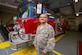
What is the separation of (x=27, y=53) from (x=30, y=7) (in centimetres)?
197

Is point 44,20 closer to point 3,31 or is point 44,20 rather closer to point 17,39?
point 17,39

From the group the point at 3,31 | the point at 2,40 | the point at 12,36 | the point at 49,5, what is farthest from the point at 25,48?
the point at 49,5

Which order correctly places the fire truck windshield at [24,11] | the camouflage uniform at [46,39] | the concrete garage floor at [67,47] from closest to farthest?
the camouflage uniform at [46,39]
the concrete garage floor at [67,47]
the fire truck windshield at [24,11]

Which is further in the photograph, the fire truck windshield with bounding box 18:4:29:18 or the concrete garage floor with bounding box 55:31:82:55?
the fire truck windshield with bounding box 18:4:29:18

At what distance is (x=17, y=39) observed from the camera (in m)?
4.42

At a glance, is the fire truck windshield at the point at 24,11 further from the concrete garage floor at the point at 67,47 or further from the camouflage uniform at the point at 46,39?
the camouflage uniform at the point at 46,39

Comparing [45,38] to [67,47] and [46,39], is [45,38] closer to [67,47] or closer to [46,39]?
[46,39]

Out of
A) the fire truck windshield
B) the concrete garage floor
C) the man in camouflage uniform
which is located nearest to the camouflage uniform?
the man in camouflage uniform

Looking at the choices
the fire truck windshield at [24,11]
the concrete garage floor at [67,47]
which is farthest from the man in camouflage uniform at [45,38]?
the fire truck windshield at [24,11]

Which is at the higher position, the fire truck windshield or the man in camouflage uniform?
the fire truck windshield

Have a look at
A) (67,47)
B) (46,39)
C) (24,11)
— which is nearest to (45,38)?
(46,39)

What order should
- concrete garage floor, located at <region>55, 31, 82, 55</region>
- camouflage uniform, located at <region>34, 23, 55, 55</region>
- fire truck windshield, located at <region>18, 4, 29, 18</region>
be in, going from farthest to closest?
1. fire truck windshield, located at <region>18, 4, 29, 18</region>
2. concrete garage floor, located at <region>55, 31, 82, 55</region>
3. camouflage uniform, located at <region>34, 23, 55, 55</region>

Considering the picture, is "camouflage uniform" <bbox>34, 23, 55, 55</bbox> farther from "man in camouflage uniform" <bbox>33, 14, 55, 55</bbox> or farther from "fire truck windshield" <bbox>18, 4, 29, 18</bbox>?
"fire truck windshield" <bbox>18, 4, 29, 18</bbox>

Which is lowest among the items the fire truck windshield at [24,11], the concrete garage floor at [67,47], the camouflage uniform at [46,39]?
the concrete garage floor at [67,47]
